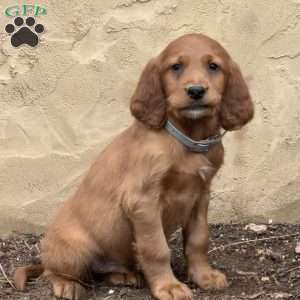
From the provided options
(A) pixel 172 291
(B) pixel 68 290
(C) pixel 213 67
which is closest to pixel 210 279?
(A) pixel 172 291

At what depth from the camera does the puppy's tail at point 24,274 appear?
489 centimetres

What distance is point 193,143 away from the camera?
446 cm

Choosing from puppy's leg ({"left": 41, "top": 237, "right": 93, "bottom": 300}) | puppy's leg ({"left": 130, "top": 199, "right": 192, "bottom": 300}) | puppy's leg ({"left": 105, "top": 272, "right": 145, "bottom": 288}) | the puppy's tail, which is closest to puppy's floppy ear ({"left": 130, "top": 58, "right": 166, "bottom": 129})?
puppy's leg ({"left": 130, "top": 199, "right": 192, "bottom": 300})

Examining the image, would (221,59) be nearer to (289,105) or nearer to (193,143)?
(193,143)

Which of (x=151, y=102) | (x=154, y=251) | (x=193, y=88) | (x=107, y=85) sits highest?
(x=193, y=88)

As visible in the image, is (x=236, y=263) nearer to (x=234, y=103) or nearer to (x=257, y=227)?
(x=257, y=227)

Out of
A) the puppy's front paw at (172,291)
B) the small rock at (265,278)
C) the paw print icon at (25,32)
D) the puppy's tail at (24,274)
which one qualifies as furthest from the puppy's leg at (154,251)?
the paw print icon at (25,32)

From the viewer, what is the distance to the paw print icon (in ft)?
20.1

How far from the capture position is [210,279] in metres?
4.73

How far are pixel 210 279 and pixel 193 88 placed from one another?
1.26m

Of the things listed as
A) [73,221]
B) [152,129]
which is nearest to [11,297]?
[73,221]

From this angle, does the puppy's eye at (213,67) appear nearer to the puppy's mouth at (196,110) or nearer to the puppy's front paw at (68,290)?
the puppy's mouth at (196,110)

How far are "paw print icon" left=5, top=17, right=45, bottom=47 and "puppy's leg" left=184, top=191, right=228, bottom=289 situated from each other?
2.16 metres

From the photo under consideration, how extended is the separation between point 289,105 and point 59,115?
183 cm
